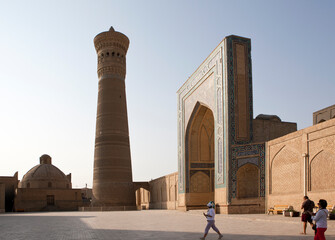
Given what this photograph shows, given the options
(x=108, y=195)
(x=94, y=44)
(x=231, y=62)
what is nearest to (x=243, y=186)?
(x=231, y=62)

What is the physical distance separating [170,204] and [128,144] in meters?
7.29

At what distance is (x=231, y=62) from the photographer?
17.8 metres

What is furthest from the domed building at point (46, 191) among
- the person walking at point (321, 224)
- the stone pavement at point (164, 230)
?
the person walking at point (321, 224)

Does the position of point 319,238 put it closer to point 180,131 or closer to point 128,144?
point 180,131

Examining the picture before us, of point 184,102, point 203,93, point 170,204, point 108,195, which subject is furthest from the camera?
point 108,195

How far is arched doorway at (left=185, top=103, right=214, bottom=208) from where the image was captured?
22625 mm

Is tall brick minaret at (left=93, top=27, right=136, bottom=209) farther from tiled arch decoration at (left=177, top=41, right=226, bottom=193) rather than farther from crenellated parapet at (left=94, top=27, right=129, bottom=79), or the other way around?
tiled arch decoration at (left=177, top=41, right=226, bottom=193)

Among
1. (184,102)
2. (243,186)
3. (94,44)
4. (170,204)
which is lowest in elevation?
(170,204)

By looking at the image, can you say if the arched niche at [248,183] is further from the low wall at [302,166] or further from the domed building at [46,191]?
the domed building at [46,191]

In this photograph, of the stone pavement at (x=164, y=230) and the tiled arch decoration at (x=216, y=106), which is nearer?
the stone pavement at (x=164, y=230)

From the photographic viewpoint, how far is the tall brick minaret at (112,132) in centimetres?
3244

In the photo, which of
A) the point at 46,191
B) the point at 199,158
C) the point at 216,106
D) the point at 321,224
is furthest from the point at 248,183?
the point at 46,191

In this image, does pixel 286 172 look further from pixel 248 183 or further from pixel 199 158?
pixel 199 158

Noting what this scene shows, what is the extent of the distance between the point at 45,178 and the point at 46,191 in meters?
3.70
